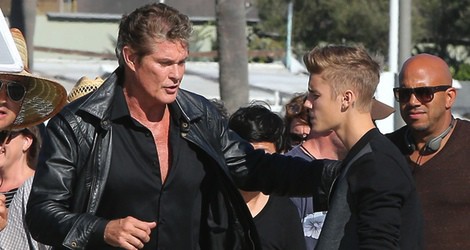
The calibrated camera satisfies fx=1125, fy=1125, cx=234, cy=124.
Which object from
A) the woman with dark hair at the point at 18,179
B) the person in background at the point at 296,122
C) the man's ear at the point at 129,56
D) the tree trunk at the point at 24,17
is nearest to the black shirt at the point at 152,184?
the man's ear at the point at 129,56

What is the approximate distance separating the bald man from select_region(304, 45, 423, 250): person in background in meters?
1.12

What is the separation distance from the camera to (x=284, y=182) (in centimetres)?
457

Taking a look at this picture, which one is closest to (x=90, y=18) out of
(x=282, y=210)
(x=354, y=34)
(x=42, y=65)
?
(x=354, y=34)

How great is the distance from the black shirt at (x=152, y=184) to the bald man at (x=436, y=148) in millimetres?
1262

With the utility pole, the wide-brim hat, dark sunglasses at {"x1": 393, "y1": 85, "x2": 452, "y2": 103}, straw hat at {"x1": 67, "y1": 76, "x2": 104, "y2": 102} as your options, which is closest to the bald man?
dark sunglasses at {"x1": 393, "y1": 85, "x2": 452, "y2": 103}

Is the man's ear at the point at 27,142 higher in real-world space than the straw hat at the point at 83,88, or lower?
lower

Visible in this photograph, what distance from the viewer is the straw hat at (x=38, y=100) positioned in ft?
14.6

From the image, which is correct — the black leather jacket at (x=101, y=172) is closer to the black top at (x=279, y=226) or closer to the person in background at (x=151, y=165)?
the person in background at (x=151, y=165)

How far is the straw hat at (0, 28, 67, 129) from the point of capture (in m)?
4.46

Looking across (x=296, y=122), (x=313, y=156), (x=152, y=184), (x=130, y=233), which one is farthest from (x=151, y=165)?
(x=296, y=122)

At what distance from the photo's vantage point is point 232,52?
1383cm

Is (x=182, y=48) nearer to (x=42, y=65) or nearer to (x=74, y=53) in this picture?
(x=42, y=65)

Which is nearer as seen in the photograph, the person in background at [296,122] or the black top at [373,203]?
the black top at [373,203]

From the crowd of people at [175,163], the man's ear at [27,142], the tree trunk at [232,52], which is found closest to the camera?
the crowd of people at [175,163]
